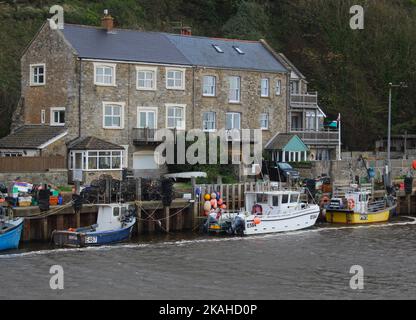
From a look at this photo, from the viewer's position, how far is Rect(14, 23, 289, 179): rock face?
56125 millimetres

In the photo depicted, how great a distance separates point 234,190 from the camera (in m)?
51.5

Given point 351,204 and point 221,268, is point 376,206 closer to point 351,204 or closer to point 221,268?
point 351,204

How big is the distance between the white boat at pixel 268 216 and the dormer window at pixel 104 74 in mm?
13073

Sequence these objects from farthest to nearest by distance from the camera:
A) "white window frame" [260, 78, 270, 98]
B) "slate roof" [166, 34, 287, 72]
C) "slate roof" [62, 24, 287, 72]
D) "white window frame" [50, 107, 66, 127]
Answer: "white window frame" [260, 78, 270, 98]
"slate roof" [166, 34, 287, 72]
"slate roof" [62, 24, 287, 72]
"white window frame" [50, 107, 66, 127]

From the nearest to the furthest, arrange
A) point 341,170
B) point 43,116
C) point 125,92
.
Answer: point 43,116 → point 125,92 → point 341,170

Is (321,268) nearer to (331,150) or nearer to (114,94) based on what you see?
(114,94)

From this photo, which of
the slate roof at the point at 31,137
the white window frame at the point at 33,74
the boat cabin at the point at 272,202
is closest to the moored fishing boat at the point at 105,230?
the boat cabin at the point at 272,202

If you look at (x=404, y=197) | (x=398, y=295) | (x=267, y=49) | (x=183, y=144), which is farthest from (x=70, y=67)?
(x=398, y=295)

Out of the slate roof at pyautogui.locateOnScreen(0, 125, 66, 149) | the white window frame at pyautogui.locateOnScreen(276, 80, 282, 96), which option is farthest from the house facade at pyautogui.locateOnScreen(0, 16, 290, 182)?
A: the white window frame at pyautogui.locateOnScreen(276, 80, 282, 96)

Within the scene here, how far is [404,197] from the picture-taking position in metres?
60.3

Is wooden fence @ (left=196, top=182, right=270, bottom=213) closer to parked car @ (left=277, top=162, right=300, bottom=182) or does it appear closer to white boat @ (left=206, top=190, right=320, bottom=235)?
white boat @ (left=206, top=190, right=320, bottom=235)

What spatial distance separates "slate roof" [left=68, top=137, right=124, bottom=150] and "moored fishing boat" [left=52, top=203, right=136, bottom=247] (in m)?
9.31

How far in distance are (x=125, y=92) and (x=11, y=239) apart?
19.7 m

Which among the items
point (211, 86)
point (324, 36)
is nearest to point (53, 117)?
point (211, 86)
